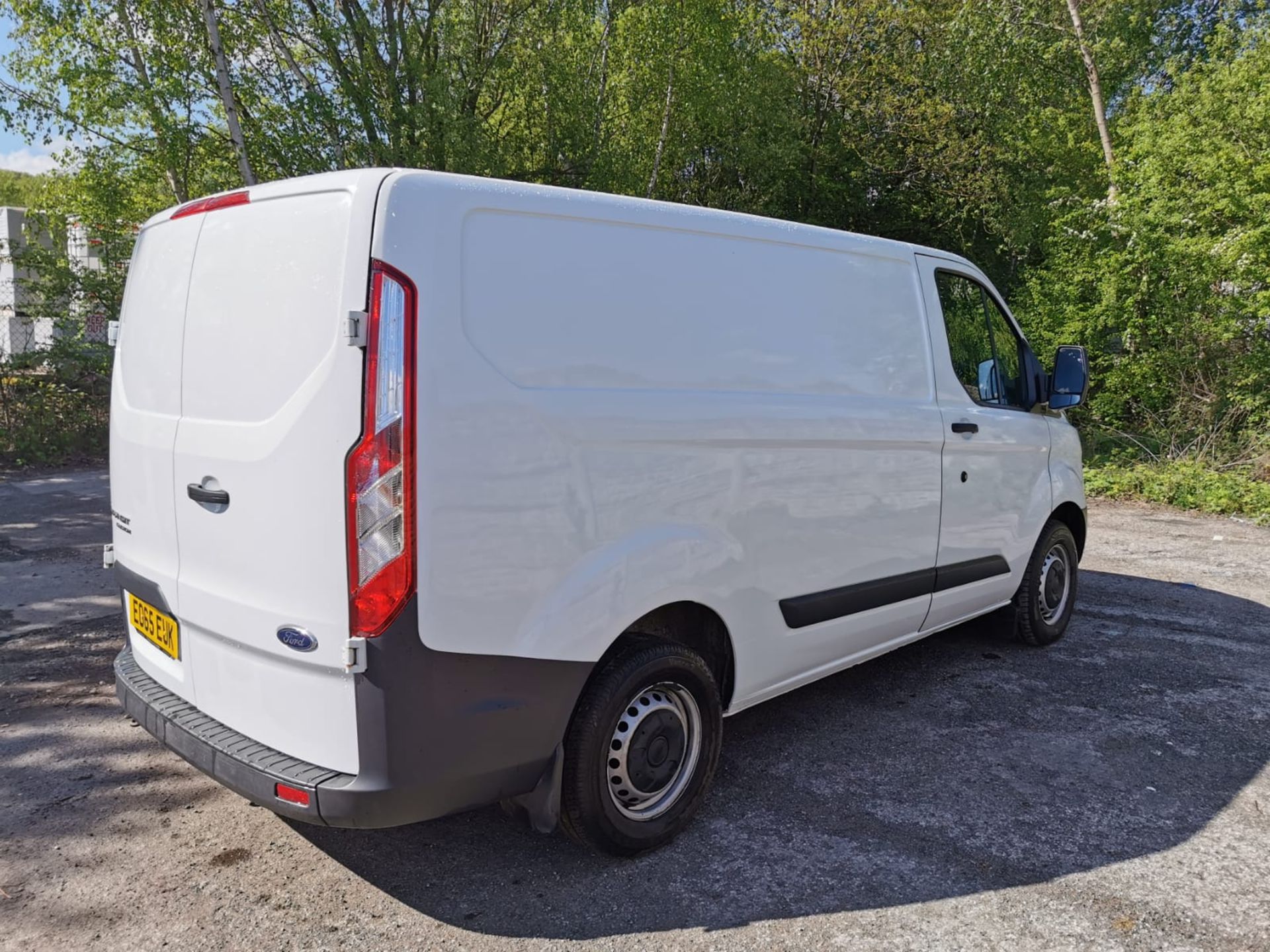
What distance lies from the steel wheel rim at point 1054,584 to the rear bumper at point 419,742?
3.49 metres

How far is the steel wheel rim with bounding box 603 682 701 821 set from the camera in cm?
291

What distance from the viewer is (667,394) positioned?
290cm

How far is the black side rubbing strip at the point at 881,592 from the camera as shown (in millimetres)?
3488

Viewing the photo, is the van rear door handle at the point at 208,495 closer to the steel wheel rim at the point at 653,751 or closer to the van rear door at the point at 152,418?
the van rear door at the point at 152,418

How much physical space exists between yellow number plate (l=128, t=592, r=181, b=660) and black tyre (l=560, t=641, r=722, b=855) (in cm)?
130

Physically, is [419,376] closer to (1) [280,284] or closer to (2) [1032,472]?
(1) [280,284]

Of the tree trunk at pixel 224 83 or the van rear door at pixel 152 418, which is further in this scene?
the tree trunk at pixel 224 83

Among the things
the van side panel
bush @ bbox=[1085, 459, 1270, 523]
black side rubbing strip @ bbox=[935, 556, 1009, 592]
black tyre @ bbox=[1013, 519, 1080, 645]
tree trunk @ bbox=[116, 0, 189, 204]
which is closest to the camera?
the van side panel

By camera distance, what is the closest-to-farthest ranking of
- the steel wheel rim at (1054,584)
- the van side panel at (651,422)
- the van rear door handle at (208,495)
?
the van side panel at (651,422)
the van rear door handle at (208,495)
the steel wheel rim at (1054,584)

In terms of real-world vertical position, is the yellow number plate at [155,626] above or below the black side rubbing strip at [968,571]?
above

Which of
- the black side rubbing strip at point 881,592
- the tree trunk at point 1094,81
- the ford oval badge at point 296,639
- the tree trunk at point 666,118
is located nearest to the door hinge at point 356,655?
the ford oval badge at point 296,639

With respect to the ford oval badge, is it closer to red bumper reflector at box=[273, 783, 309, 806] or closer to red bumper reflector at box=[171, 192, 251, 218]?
red bumper reflector at box=[273, 783, 309, 806]

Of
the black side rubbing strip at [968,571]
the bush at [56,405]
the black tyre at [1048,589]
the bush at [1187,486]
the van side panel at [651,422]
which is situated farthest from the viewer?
the bush at [56,405]

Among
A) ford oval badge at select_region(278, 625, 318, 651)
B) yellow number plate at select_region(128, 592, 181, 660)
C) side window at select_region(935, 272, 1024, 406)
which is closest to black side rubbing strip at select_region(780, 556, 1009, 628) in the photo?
side window at select_region(935, 272, 1024, 406)
